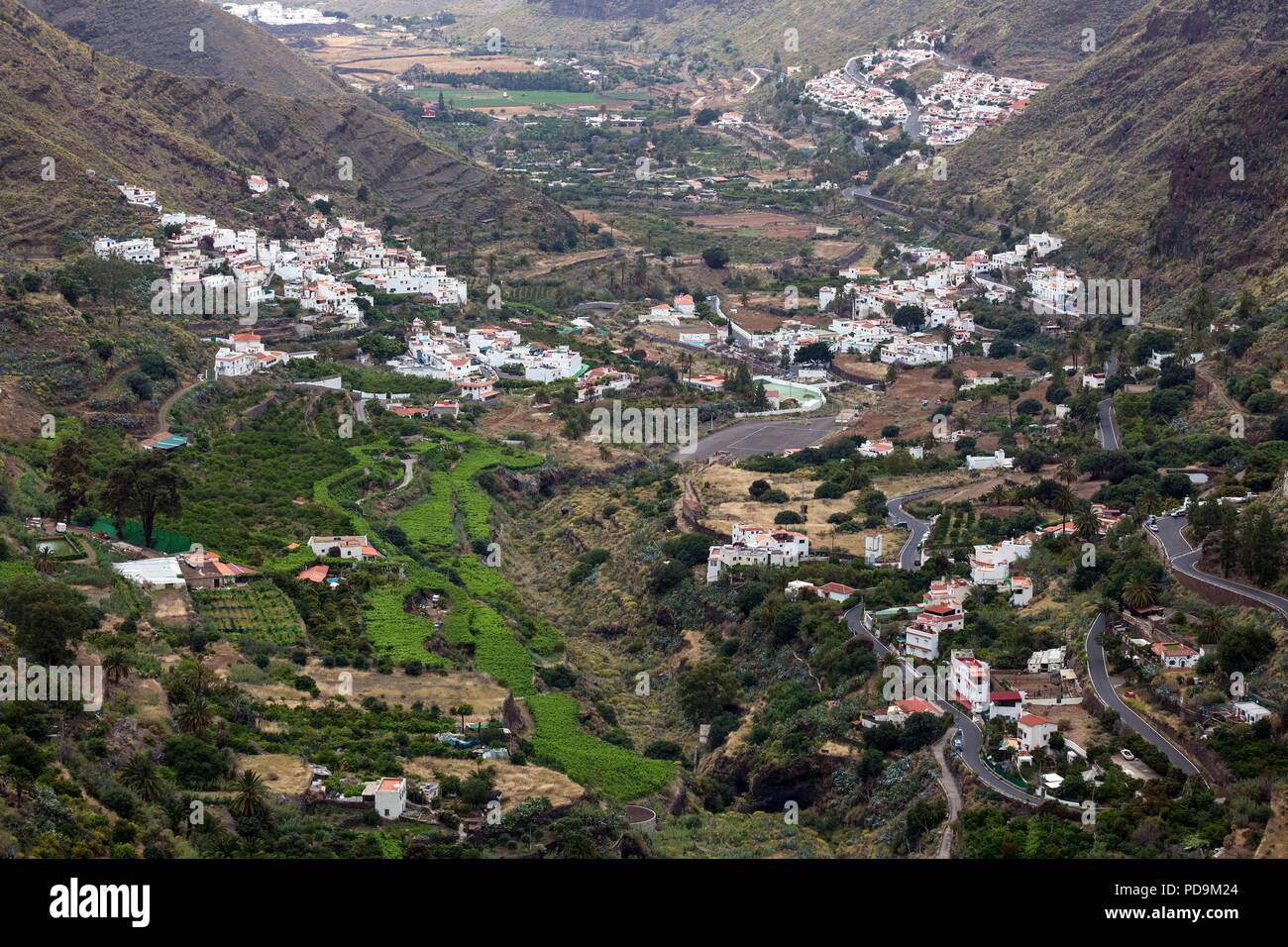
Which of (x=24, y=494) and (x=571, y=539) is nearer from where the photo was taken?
(x=24, y=494)

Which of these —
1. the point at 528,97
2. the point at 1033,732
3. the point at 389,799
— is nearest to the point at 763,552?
the point at 1033,732

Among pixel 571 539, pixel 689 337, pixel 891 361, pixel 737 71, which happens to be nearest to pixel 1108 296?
pixel 891 361

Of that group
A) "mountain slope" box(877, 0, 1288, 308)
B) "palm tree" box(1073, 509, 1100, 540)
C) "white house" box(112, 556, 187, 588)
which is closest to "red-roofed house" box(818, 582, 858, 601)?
"palm tree" box(1073, 509, 1100, 540)

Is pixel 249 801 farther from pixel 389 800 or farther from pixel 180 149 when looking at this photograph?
pixel 180 149

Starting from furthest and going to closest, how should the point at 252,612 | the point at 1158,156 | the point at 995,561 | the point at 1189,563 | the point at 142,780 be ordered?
the point at 1158,156
the point at 995,561
the point at 1189,563
the point at 252,612
the point at 142,780

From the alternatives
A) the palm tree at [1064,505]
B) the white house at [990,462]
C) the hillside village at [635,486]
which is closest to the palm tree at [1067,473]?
the hillside village at [635,486]
